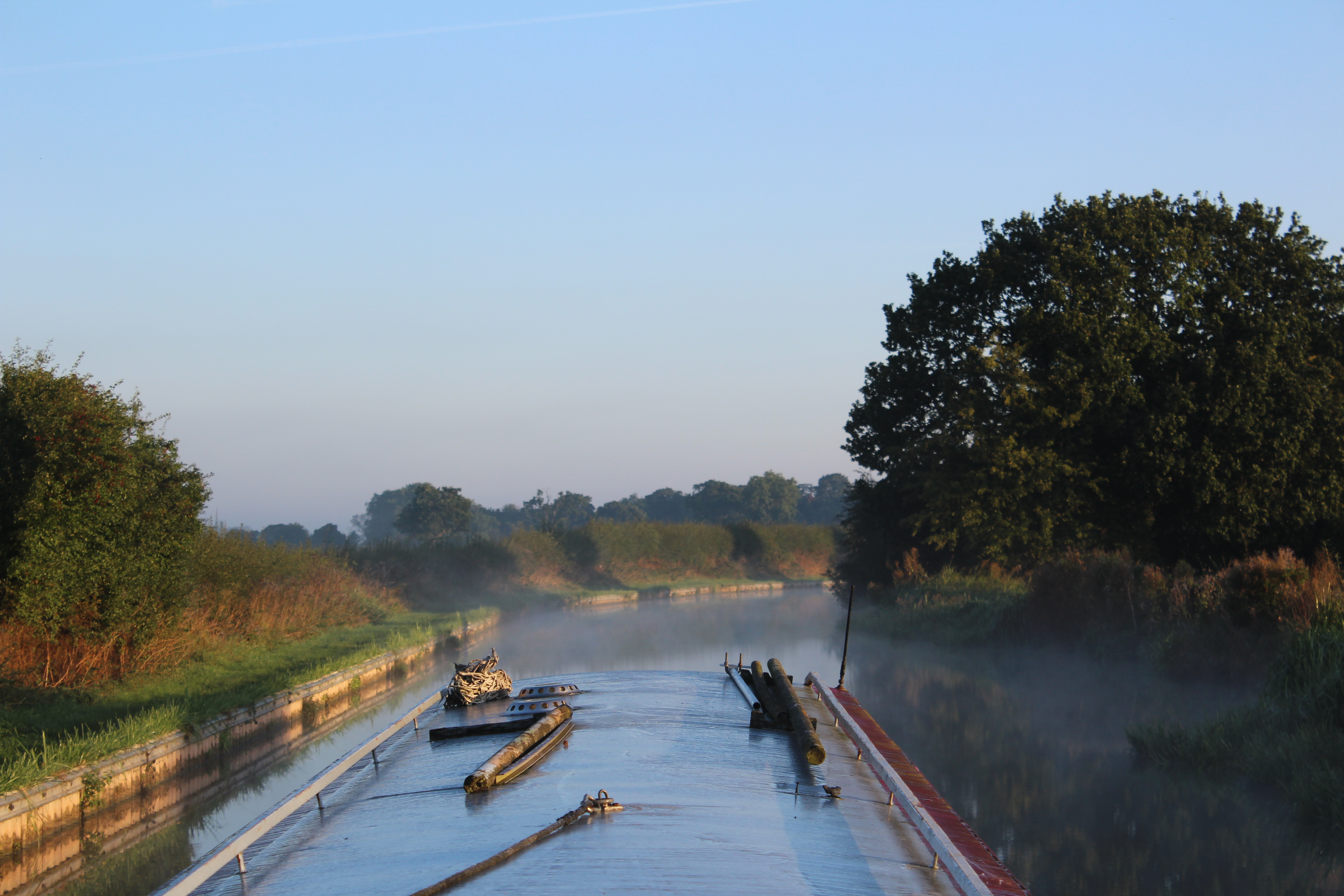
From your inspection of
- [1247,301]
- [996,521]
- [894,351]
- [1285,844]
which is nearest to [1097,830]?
[1285,844]

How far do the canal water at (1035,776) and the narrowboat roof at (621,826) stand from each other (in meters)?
2.63

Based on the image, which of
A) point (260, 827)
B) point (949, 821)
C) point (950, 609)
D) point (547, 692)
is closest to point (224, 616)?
point (547, 692)

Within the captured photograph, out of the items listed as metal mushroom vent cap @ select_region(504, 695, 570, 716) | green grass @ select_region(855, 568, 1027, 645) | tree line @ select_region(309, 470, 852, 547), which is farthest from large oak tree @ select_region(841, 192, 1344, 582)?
tree line @ select_region(309, 470, 852, 547)

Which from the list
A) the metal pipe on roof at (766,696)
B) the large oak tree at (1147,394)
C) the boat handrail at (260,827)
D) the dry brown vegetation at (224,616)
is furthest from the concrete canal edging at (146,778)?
the large oak tree at (1147,394)

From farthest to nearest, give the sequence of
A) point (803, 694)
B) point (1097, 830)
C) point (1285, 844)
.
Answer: point (803, 694) → point (1097, 830) → point (1285, 844)

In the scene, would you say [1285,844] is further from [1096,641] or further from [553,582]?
[553,582]

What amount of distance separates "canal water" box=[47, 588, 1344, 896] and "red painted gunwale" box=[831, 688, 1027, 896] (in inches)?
53.5

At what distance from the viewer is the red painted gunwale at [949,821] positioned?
5051mm

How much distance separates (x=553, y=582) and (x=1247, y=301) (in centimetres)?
3576

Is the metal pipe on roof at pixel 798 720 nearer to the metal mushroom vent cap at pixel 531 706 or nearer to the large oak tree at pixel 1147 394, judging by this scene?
the metal mushroom vent cap at pixel 531 706

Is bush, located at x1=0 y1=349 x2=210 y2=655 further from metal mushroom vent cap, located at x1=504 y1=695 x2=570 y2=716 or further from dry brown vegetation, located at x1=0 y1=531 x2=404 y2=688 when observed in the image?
metal mushroom vent cap, located at x1=504 y1=695 x2=570 y2=716

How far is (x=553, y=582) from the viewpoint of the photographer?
174 feet

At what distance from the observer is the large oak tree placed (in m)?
22.4

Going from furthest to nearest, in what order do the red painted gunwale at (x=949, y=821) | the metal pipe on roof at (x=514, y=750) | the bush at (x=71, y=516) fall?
the bush at (x=71, y=516), the metal pipe on roof at (x=514, y=750), the red painted gunwale at (x=949, y=821)
